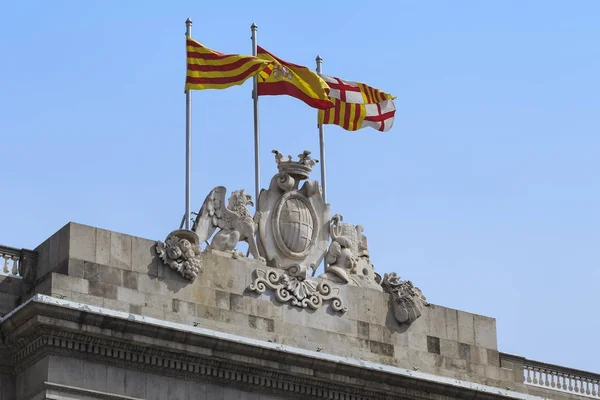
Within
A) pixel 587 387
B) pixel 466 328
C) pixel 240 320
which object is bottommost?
pixel 240 320

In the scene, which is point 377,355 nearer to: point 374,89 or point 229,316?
point 229,316

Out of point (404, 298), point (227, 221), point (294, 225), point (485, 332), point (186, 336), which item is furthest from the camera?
point (485, 332)

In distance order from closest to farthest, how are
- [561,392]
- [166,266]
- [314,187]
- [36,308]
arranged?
1. [36,308]
2. [166,266]
3. [314,187]
4. [561,392]

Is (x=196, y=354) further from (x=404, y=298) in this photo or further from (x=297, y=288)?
(x=404, y=298)

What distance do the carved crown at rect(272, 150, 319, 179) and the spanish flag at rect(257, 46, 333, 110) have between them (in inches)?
92.7

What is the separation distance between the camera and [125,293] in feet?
156

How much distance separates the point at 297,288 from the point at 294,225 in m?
1.72

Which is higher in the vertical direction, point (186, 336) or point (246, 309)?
point (246, 309)

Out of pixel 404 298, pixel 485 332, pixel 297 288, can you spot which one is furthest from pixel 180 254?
pixel 485 332

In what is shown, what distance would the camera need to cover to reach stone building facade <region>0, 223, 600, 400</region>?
46.1 meters

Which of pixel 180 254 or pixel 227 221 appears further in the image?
pixel 227 221

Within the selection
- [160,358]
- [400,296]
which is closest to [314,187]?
[400,296]

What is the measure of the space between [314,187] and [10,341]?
9.61 m

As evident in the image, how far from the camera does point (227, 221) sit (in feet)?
165
